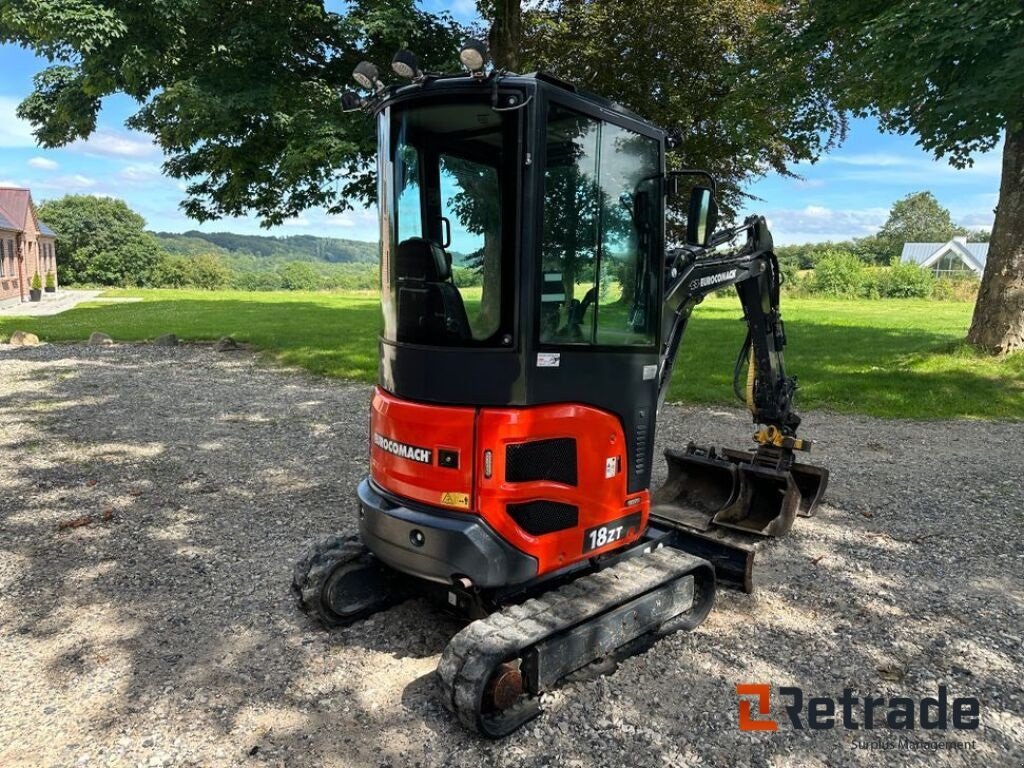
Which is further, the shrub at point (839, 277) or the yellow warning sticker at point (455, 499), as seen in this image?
the shrub at point (839, 277)

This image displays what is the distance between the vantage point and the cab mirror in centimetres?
404

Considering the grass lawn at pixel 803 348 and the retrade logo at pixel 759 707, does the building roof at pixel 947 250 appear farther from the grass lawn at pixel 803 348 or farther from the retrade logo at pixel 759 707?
the retrade logo at pixel 759 707

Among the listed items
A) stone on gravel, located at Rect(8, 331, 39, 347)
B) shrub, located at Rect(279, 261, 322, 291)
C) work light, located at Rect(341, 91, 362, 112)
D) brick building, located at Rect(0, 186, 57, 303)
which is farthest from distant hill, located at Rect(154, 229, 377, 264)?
work light, located at Rect(341, 91, 362, 112)

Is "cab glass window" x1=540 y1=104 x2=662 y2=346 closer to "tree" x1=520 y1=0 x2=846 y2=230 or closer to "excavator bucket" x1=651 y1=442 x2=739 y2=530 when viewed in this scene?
"excavator bucket" x1=651 y1=442 x2=739 y2=530

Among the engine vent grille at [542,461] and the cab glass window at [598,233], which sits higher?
the cab glass window at [598,233]

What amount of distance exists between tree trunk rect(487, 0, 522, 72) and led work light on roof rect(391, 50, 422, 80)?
9.97 metres

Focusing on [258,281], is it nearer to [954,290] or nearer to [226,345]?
[954,290]

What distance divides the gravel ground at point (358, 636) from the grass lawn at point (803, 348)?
8.48ft

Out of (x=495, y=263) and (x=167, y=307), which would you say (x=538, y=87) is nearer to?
(x=495, y=263)

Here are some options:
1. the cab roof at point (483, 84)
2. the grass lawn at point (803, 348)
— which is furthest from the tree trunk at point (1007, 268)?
the cab roof at point (483, 84)

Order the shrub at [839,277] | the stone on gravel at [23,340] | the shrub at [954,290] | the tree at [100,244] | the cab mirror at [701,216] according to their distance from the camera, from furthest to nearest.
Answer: the tree at [100,244] < the shrub at [839,277] < the shrub at [954,290] < the stone on gravel at [23,340] < the cab mirror at [701,216]

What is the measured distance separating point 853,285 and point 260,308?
33.0 metres

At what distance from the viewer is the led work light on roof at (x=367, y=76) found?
345cm

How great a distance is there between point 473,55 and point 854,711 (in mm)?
3442
